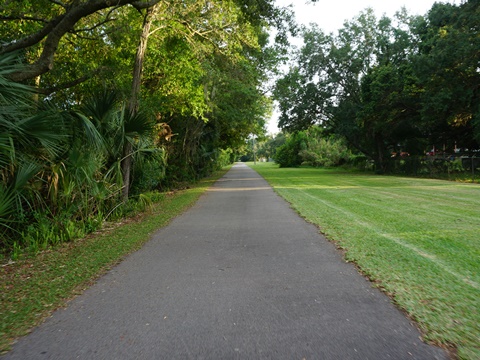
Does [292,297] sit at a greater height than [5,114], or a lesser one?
lesser

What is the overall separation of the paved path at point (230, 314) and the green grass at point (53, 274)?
0.71 ft

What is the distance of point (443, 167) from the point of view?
70.7 feet

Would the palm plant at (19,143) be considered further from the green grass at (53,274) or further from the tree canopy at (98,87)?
the green grass at (53,274)

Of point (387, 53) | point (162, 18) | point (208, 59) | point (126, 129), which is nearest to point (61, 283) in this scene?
point (126, 129)

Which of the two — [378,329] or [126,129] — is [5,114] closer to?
[126,129]

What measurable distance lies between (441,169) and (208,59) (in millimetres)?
16306

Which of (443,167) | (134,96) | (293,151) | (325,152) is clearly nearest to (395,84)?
(443,167)

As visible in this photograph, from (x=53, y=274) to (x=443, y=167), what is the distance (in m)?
22.8

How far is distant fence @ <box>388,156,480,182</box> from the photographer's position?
63.1 ft

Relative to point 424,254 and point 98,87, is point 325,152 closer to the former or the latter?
point 98,87

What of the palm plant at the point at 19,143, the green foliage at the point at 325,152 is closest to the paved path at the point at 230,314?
the palm plant at the point at 19,143

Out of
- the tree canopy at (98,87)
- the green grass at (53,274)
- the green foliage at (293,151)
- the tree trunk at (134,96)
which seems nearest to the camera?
the green grass at (53,274)

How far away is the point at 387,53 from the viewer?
2997cm

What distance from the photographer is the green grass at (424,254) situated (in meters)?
3.30
